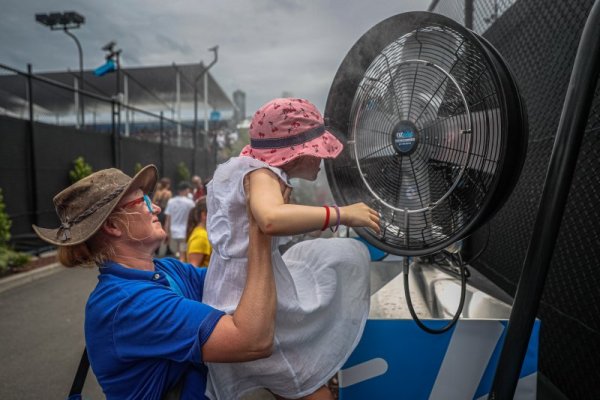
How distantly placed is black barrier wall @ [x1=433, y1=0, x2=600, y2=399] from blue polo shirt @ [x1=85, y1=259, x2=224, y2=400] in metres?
1.27

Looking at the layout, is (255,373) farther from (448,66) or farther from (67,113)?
(67,113)

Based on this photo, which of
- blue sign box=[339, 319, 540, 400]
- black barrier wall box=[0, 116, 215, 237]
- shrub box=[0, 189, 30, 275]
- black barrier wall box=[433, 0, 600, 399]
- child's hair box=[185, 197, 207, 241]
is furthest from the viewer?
black barrier wall box=[0, 116, 215, 237]

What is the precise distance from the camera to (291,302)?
129 cm

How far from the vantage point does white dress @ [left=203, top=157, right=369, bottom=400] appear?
1285mm

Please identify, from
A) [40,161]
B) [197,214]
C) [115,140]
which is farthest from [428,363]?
[115,140]

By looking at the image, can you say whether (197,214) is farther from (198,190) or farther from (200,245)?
(198,190)

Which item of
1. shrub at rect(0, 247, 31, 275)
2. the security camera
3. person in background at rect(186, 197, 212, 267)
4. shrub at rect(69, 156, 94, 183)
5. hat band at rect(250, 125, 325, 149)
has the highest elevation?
the security camera

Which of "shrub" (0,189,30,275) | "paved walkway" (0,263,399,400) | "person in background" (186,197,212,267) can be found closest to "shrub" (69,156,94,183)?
"shrub" (0,189,30,275)

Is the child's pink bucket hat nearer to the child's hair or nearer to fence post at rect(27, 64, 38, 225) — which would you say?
the child's hair

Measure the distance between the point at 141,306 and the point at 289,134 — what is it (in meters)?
0.71

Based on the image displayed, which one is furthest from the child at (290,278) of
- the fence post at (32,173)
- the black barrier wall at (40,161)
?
the fence post at (32,173)

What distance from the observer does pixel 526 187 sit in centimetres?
260

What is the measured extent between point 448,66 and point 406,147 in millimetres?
280

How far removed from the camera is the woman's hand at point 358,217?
1177mm
